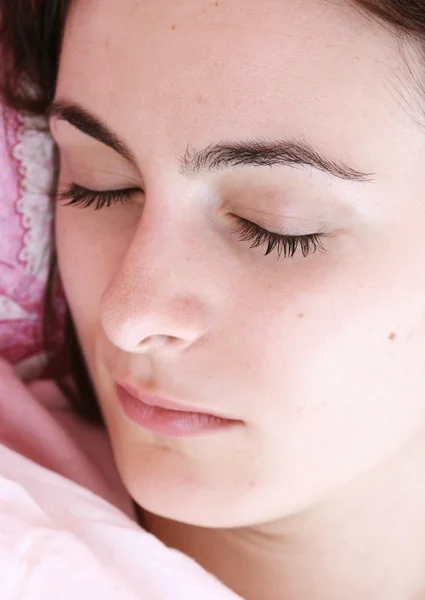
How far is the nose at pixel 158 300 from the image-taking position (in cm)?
69

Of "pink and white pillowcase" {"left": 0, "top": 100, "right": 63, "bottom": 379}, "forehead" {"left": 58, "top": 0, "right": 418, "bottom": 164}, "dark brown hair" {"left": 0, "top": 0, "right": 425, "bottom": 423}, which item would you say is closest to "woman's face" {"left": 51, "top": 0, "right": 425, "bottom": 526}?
"forehead" {"left": 58, "top": 0, "right": 418, "bottom": 164}

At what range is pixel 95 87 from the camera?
0.72 metres

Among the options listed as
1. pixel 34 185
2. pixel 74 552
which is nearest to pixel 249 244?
pixel 74 552

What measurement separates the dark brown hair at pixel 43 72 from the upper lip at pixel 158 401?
0.37m

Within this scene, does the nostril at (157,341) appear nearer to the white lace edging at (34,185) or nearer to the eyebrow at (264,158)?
the eyebrow at (264,158)

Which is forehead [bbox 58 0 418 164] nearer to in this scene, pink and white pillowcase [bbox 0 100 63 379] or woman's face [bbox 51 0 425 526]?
woman's face [bbox 51 0 425 526]

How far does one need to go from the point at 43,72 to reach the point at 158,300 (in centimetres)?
47

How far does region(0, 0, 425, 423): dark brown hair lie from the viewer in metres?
0.96

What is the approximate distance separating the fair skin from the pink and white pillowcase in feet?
0.84

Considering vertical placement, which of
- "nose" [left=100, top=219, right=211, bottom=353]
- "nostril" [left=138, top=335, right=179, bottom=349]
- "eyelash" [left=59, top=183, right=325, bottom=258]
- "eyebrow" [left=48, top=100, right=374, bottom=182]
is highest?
"eyebrow" [left=48, top=100, right=374, bottom=182]

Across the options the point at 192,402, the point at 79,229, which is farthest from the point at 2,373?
the point at 192,402

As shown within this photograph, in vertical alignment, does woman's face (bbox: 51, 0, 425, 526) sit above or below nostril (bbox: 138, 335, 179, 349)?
above

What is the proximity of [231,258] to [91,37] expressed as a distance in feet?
0.83

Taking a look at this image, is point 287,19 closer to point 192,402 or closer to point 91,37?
point 91,37
